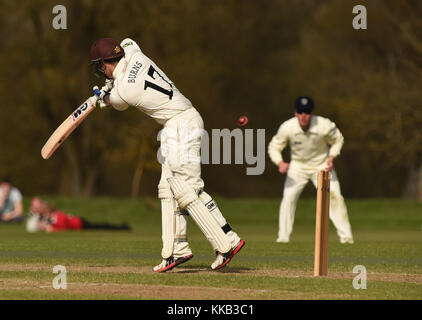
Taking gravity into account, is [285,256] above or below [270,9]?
below

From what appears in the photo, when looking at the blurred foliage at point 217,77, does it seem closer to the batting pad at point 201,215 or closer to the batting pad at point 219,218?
the batting pad at point 219,218

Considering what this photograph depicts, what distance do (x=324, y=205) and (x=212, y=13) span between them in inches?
1412

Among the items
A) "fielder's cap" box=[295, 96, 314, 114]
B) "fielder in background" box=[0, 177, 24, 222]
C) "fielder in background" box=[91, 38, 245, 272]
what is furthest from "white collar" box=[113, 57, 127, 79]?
"fielder in background" box=[0, 177, 24, 222]

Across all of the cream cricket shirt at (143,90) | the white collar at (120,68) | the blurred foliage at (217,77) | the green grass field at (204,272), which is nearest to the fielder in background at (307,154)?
the green grass field at (204,272)

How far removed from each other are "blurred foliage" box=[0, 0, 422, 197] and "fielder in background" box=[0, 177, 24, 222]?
14592mm

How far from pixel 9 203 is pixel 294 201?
1173 centimetres

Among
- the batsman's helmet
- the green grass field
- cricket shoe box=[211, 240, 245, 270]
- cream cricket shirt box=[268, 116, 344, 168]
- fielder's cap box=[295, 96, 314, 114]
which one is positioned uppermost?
the batsman's helmet

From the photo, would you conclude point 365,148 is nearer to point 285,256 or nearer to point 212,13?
point 212,13

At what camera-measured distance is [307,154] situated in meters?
17.2

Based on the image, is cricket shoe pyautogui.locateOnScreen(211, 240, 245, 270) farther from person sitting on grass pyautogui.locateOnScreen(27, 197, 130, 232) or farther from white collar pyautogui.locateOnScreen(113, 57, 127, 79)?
person sitting on grass pyautogui.locateOnScreen(27, 197, 130, 232)

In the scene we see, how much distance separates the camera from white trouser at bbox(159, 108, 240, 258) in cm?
1057

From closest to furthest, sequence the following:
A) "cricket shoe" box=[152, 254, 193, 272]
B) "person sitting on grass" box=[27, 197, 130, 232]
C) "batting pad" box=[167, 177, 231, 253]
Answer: "batting pad" box=[167, 177, 231, 253] < "cricket shoe" box=[152, 254, 193, 272] < "person sitting on grass" box=[27, 197, 130, 232]
